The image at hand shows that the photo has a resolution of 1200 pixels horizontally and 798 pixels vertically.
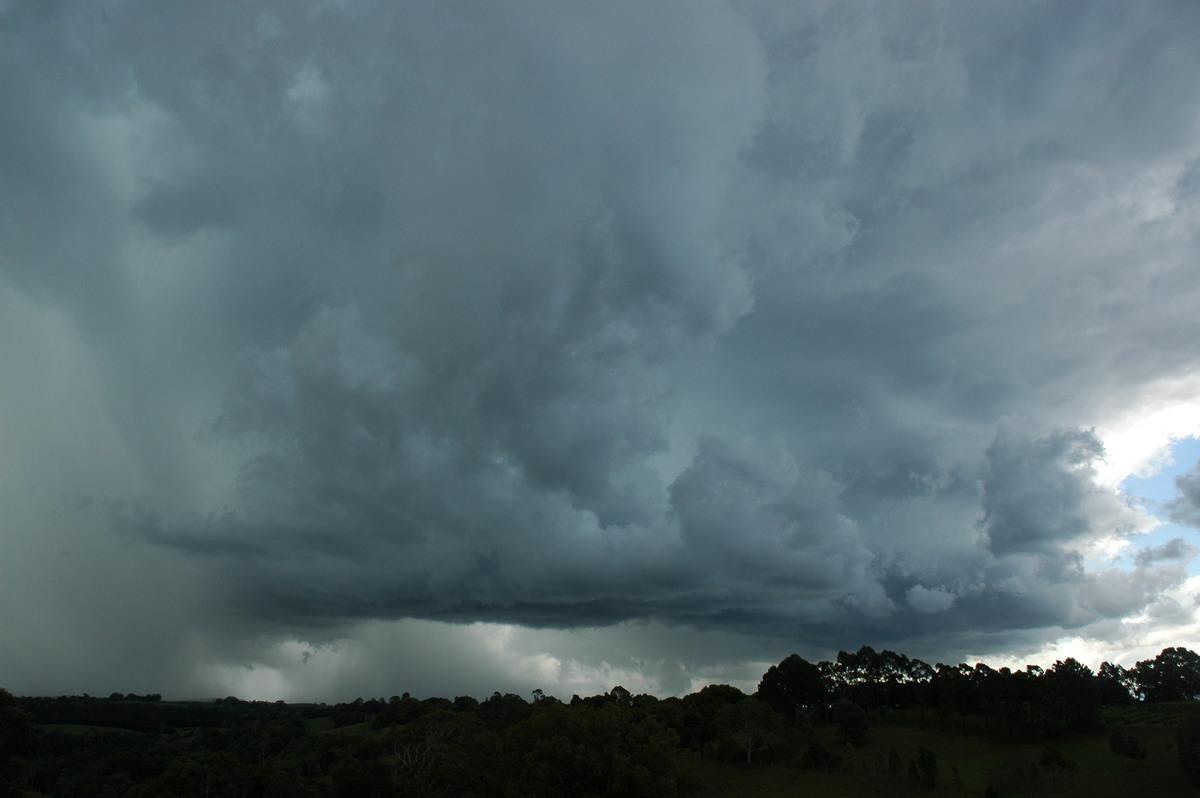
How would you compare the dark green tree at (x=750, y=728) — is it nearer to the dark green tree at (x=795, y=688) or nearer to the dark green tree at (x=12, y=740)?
the dark green tree at (x=795, y=688)

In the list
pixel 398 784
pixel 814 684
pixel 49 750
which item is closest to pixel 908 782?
pixel 814 684

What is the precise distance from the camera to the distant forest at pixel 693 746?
234ft

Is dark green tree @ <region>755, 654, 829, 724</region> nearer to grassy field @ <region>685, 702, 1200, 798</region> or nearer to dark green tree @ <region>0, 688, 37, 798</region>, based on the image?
grassy field @ <region>685, 702, 1200, 798</region>

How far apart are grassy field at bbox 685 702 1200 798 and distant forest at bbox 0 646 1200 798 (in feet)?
2.28

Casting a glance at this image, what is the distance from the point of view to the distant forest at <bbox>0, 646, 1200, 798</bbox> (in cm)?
7119

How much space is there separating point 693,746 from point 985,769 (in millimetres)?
62600

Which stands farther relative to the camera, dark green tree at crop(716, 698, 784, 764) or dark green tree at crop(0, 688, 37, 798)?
dark green tree at crop(716, 698, 784, 764)

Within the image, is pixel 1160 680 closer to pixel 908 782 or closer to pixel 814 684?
pixel 814 684

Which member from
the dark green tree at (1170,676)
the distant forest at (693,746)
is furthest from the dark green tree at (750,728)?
the dark green tree at (1170,676)

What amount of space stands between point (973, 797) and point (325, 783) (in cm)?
10811

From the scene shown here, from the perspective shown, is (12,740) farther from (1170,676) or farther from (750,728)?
(1170,676)

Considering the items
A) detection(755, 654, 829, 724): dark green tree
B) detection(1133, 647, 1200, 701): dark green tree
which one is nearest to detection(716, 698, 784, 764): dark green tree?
detection(755, 654, 829, 724): dark green tree

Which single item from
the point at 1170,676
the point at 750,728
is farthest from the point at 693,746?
the point at 1170,676

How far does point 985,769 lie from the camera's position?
432 ft
